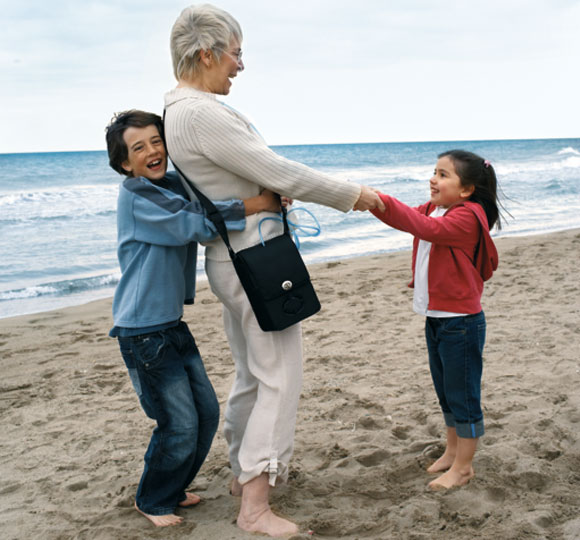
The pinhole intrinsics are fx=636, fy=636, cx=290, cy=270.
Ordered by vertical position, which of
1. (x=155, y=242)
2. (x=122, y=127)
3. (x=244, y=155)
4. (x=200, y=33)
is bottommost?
(x=155, y=242)

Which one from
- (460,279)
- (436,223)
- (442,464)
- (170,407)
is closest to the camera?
(170,407)

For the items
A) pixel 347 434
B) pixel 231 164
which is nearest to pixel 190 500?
pixel 347 434

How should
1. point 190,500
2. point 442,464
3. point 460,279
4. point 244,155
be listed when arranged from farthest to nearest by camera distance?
point 442,464 < point 190,500 < point 460,279 < point 244,155

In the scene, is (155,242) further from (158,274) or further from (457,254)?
(457,254)

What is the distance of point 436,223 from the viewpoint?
2730mm

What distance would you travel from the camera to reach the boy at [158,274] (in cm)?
247

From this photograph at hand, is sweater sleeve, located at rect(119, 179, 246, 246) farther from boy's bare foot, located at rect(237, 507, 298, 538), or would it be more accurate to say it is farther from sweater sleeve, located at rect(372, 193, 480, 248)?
boy's bare foot, located at rect(237, 507, 298, 538)

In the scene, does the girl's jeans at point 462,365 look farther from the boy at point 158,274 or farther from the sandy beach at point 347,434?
the boy at point 158,274

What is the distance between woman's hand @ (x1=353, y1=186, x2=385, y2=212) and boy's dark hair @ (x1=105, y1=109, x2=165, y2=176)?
0.85 meters

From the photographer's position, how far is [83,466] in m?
3.47

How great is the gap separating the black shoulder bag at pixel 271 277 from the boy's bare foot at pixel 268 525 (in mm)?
804

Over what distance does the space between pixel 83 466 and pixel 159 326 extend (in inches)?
53.7

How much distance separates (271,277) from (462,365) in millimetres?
1019

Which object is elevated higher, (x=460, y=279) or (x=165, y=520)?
(x=460, y=279)
